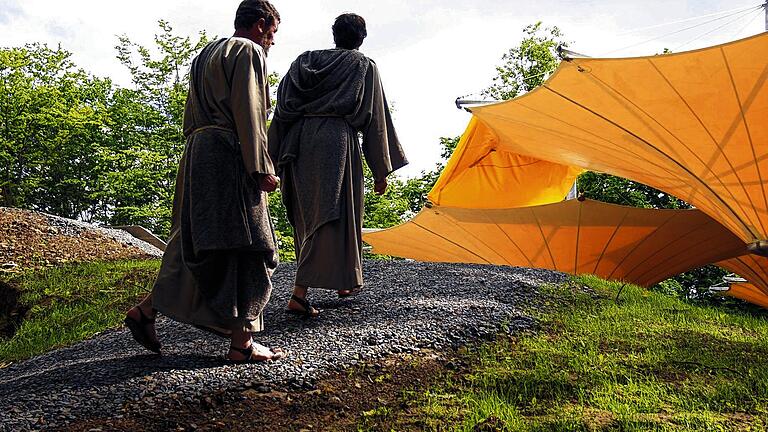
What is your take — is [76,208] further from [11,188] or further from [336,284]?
[336,284]

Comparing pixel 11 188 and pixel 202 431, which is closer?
pixel 202 431

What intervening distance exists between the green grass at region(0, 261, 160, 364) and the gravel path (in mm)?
1008

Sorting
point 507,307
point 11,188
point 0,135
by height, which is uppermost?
point 0,135

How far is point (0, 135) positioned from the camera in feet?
78.4

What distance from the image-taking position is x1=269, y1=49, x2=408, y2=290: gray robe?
522 cm

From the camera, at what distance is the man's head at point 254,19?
4.09m

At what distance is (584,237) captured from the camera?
452 inches

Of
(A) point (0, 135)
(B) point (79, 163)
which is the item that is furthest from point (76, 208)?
(A) point (0, 135)

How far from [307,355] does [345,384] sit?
0.44 m

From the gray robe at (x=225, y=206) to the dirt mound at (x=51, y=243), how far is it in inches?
330

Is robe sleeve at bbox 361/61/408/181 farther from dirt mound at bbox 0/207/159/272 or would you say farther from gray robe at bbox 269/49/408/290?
dirt mound at bbox 0/207/159/272

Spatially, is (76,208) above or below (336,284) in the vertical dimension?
above

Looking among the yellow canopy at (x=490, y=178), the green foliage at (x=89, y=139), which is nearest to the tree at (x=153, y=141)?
the green foliage at (x=89, y=139)

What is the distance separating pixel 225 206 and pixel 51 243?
10.4 metres
